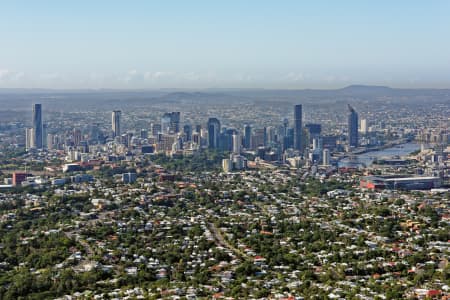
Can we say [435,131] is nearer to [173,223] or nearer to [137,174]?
[137,174]

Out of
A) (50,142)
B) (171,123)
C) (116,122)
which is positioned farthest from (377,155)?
(50,142)

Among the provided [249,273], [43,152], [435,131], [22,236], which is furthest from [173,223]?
[435,131]

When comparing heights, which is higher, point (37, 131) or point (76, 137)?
point (37, 131)

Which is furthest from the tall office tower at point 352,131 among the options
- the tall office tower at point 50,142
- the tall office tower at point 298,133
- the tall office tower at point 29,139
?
the tall office tower at point 29,139

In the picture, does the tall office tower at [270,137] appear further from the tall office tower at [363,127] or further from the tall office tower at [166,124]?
the tall office tower at [363,127]

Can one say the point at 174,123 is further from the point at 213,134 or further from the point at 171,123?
the point at 213,134

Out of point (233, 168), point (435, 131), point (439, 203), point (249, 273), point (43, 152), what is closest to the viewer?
point (249, 273)
